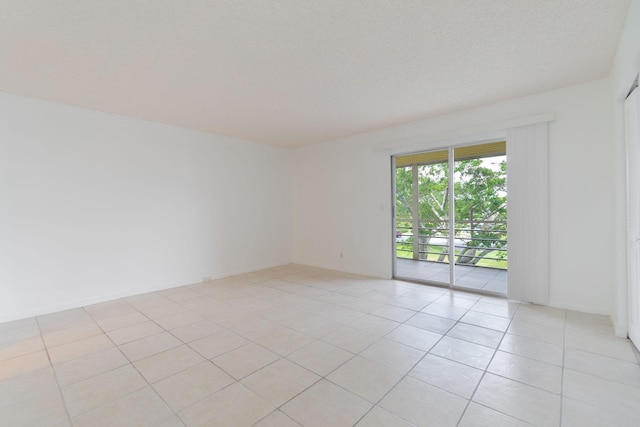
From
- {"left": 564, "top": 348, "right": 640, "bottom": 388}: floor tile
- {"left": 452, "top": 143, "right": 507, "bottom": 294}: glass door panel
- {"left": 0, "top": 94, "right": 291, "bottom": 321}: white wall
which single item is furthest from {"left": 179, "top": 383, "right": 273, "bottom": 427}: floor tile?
{"left": 452, "top": 143, "right": 507, "bottom": 294}: glass door panel

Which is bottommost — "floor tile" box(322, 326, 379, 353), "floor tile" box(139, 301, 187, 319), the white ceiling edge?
"floor tile" box(322, 326, 379, 353)

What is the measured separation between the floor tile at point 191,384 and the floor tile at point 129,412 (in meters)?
0.06

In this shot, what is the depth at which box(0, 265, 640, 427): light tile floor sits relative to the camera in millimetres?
1653

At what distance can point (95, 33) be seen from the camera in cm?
205

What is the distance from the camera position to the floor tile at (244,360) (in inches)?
83.0

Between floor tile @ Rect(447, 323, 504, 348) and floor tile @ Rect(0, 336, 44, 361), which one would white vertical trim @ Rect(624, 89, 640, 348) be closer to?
floor tile @ Rect(447, 323, 504, 348)

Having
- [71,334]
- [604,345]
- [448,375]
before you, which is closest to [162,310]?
[71,334]

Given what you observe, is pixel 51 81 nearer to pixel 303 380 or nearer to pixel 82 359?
pixel 82 359

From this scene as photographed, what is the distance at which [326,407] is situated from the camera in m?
1.71

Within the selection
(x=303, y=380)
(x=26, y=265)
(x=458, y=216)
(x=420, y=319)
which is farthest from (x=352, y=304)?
(x=26, y=265)

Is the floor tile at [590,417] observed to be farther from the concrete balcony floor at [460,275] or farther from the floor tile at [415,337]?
the concrete balcony floor at [460,275]

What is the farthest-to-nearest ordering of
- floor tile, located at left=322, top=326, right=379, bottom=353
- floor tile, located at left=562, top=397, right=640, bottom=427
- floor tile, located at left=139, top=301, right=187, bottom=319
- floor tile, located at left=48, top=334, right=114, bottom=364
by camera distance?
1. floor tile, located at left=139, top=301, right=187, bottom=319
2. floor tile, located at left=322, top=326, right=379, bottom=353
3. floor tile, located at left=48, top=334, right=114, bottom=364
4. floor tile, located at left=562, top=397, right=640, bottom=427

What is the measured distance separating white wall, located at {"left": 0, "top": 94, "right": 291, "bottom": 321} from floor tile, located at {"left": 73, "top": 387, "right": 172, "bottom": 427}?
2492mm

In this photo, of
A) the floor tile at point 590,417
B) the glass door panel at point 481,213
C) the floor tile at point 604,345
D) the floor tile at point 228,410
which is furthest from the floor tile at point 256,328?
the glass door panel at point 481,213
